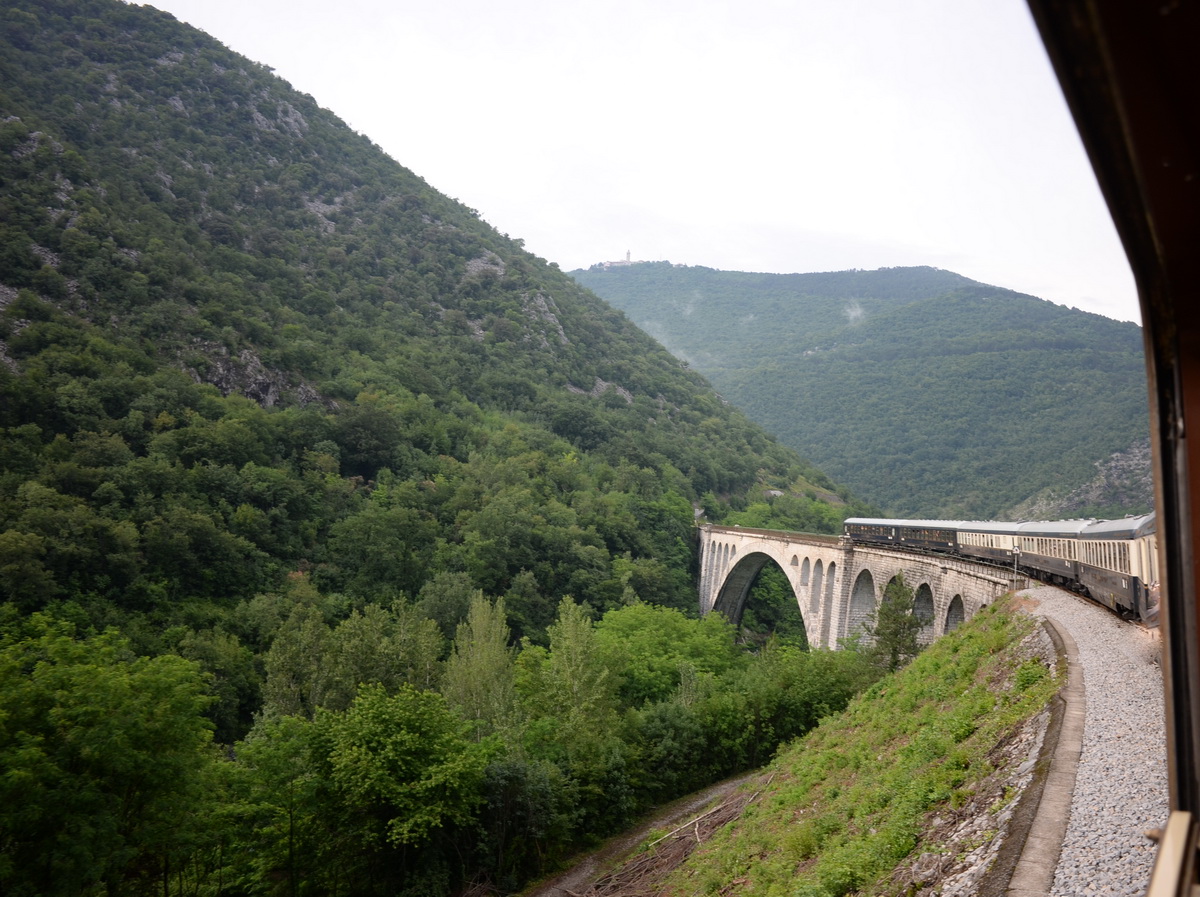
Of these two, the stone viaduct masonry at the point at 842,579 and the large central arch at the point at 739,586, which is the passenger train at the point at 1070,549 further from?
the large central arch at the point at 739,586

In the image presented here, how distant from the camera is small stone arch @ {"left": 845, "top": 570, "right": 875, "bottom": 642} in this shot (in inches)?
1207

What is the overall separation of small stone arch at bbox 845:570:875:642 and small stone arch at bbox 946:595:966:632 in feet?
26.8

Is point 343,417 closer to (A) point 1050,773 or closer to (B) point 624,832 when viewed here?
(B) point 624,832

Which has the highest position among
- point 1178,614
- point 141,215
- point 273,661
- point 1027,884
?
point 141,215

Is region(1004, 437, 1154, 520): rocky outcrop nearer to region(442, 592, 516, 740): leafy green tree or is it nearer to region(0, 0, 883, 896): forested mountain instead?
region(0, 0, 883, 896): forested mountain

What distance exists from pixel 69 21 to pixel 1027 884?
97236mm

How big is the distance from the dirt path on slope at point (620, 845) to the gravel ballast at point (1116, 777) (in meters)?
11.9

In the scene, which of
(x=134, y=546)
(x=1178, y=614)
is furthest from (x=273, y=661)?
(x=1178, y=614)

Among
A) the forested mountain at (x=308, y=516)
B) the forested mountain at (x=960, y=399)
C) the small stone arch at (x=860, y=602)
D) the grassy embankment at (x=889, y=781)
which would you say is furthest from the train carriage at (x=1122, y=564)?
the forested mountain at (x=960, y=399)

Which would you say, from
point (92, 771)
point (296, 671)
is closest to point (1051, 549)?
point (92, 771)

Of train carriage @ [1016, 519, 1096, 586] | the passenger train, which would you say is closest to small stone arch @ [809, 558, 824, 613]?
the passenger train

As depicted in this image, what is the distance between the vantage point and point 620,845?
19609 mm

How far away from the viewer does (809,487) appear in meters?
79.6

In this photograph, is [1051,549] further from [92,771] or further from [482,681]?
[92,771]
